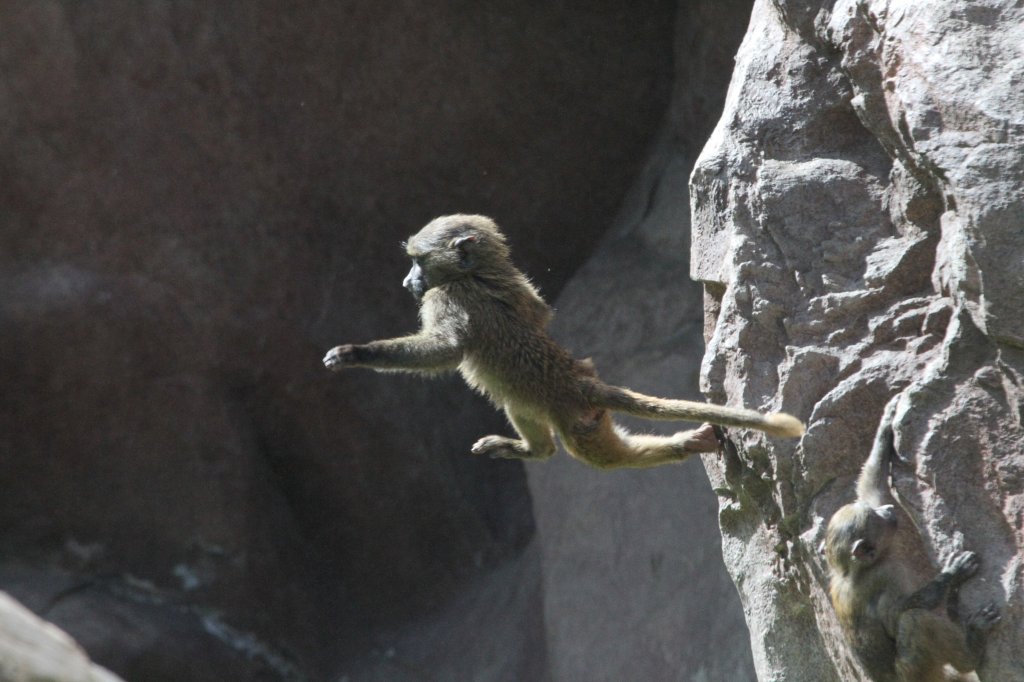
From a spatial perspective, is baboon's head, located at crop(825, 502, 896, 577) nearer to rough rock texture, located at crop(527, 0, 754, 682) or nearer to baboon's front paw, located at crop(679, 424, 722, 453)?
baboon's front paw, located at crop(679, 424, 722, 453)

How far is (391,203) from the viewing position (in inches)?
361

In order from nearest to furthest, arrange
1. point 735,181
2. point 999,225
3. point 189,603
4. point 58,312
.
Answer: point 999,225 → point 735,181 → point 58,312 → point 189,603

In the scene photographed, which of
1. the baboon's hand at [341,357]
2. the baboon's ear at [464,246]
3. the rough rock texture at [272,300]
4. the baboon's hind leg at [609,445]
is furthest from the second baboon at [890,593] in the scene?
the rough rock texture at [272,300]

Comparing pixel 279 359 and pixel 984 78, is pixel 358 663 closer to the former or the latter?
pixel 279 359

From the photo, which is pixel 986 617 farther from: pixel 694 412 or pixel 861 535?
pixel 694 412

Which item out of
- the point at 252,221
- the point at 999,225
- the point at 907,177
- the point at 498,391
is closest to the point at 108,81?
the point at 252,221

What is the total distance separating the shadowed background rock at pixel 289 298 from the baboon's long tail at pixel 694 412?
2.76m

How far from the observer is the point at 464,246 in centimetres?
569

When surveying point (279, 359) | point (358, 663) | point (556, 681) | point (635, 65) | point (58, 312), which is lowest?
point (556, 681)

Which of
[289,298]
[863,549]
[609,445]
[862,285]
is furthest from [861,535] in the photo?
[289,298]

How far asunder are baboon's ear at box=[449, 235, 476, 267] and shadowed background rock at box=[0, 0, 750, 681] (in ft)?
8.67

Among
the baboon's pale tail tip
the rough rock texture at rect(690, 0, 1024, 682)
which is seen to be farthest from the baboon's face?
the baboon's pale tail tip

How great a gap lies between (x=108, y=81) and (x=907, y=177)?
19.5 ft

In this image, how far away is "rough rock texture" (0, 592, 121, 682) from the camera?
2471 millimetres
